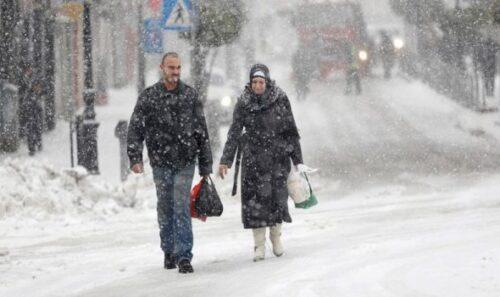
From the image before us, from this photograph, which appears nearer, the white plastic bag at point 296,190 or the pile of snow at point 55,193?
the white plastic bag at point 296,190

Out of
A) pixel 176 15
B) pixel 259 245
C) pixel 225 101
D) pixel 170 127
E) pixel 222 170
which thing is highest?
pixel 176 15

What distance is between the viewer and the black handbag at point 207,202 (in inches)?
372

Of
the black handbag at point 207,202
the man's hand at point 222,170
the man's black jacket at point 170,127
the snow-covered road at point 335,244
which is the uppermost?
the man's black jacket at point 170,127

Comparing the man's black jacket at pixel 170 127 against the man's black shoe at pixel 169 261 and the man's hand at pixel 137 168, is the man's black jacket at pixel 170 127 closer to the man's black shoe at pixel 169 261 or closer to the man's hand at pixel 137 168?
the man's hand at pixel 137 168

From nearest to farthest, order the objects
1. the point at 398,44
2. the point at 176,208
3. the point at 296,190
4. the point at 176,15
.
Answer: the point at 176,208 → the point at 296,190 → the point at 176,15 → the point at 398,44

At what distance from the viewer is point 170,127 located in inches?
366

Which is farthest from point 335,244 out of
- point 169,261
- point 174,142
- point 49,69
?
point 49,69

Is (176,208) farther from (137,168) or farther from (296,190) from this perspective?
(296,190)

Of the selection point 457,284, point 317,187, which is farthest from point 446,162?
point 457,284

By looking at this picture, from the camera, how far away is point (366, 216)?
1325cm

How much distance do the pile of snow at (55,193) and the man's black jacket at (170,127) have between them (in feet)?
13.5

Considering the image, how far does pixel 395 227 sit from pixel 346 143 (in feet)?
39.9

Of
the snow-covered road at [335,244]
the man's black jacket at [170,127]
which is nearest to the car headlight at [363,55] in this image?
the snow-covered road at [335,244]

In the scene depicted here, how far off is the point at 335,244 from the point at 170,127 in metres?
2.18
